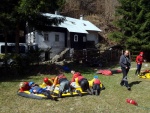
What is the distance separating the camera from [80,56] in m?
27.2

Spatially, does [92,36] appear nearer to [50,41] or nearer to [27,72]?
[50,41]

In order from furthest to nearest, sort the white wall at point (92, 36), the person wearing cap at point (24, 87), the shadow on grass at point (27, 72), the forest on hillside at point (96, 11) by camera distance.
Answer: the forest on hillside at point (96, 11) → the white wall at point (92, 36) → the shadow on grass at point (27, 72) → the person wearing cap at point (24, 87)

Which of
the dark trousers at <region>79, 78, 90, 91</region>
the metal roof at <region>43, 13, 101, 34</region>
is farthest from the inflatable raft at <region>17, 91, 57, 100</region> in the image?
the metal roof at <region>43, 13, 101, 34</region>

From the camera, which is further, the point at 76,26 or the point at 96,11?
the point at 96,11

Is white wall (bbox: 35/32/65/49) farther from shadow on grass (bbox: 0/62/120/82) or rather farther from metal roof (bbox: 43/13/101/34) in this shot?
shadow on grass (bbox: 0/62/120/82)

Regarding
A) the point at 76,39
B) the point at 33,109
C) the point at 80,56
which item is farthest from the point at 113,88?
the point at 76,39

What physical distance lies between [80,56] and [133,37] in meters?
9.55

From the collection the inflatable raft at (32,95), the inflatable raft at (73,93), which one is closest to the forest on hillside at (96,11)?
the inflatable raft at (73,93)

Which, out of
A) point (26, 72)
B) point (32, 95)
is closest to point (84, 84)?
point (32, 95)

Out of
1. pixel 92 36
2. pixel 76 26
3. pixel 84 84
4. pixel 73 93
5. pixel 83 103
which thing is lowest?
pixel 83 103

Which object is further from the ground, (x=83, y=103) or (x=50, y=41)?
(x=50, y=41)

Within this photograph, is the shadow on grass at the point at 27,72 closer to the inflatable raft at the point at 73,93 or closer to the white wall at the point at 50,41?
the inflatable raft at the point at 73,93

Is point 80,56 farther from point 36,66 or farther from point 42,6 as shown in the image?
point 42,6

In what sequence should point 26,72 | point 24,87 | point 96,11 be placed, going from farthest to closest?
point 96,11, point 26,72, point 24,87
